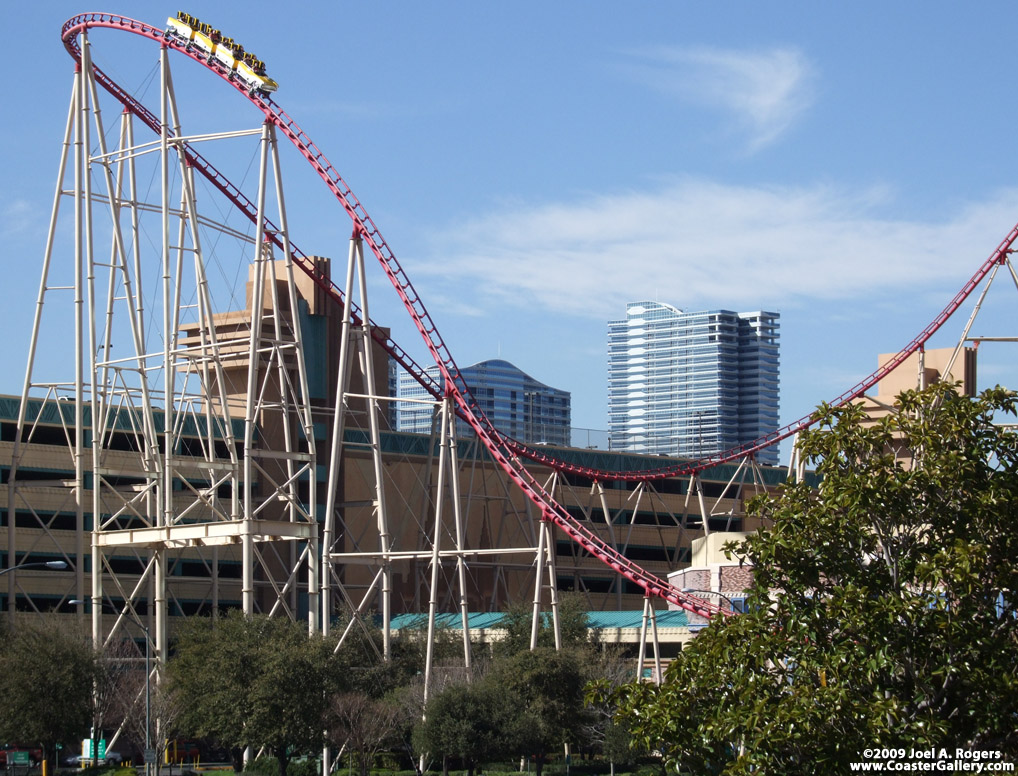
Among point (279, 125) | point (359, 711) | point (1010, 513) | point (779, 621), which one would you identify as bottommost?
point (359, 711)

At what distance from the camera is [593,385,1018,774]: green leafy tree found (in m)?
19.8

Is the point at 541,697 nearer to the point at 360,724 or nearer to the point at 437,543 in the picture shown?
the point at 360,724

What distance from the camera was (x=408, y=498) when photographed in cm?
6725

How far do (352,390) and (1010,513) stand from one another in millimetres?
49415

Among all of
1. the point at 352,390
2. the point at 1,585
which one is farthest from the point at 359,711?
the point at 352,390

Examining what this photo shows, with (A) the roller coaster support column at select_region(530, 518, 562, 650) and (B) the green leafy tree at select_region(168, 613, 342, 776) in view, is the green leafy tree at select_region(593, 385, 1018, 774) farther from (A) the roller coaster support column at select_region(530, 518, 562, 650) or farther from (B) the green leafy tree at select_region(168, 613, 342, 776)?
(A) the roller coaster support column at select_region(530, 518, 562, 650)

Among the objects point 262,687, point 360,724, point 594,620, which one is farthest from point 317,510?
point 262,687

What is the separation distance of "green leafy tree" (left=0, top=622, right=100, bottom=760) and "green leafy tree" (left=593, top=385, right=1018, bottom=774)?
82.0 feet

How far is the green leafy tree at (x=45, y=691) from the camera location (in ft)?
141

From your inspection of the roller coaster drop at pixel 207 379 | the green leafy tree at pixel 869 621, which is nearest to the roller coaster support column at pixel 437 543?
the roller coaster drop at pixel 207 379

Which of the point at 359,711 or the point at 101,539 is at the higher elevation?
the point at 101,539

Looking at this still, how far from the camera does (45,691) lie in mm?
43031

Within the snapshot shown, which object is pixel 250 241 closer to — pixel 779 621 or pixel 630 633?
pixel 630 633

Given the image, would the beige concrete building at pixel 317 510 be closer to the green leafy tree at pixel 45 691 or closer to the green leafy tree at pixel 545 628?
the green leafy tree at pixel 545 628
